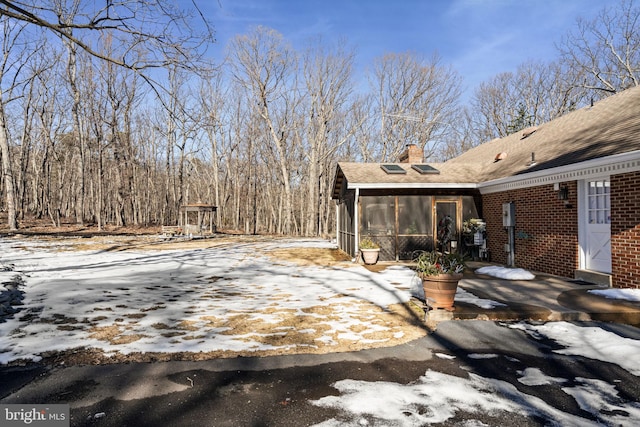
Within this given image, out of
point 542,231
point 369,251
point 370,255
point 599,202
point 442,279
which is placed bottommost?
point 370,255

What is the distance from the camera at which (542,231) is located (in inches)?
333

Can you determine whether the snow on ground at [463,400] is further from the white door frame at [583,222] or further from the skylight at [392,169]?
the skylight at [392,169]

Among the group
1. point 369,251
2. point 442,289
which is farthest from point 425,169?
point 442,289

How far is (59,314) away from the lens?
16.8 ft

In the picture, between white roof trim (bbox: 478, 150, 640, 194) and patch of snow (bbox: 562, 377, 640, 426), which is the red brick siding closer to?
white roof trim (bbox: 478, 150, 640, 194)

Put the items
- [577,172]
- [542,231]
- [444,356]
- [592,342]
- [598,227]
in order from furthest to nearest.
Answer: [542,231] < [577,172] < [598,227] < [592,342] < [444,356]

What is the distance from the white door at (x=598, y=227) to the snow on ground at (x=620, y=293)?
89 cm

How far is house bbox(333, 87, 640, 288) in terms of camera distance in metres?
6.41

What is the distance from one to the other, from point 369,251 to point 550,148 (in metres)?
5.61

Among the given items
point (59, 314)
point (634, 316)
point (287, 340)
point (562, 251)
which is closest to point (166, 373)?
point (287, 340)

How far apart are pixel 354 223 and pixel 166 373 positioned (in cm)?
859

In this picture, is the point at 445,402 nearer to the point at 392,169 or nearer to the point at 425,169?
the point at 392,169

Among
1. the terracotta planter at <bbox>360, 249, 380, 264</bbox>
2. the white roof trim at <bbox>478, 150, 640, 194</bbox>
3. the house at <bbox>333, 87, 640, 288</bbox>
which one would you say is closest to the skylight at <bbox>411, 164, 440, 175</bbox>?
the house at <bbox>333, 87, 640, 288</bbox>

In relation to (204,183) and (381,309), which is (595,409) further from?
(204,183)
